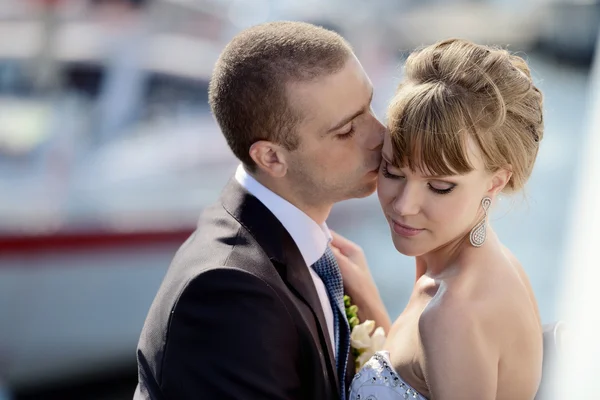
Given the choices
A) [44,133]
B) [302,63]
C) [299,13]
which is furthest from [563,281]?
[299,13]

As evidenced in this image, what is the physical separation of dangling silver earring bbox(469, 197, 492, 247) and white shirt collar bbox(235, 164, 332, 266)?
0.53 m

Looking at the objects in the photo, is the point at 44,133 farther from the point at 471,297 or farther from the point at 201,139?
the point at 471,297

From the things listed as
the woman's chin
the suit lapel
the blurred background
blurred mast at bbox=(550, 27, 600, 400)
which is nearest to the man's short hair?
the suit lapel

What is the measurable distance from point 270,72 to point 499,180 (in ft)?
2.55

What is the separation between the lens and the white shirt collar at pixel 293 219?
2.56 m

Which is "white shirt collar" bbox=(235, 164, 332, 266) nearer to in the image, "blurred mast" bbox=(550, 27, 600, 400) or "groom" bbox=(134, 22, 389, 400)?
"groom" bbox=(134, 22, 389, 400)

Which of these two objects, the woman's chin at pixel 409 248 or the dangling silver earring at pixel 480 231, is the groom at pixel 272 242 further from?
the dangling silver earring at pixel 480 231

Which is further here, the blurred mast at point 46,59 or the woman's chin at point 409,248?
the blurred mast at point 46,59

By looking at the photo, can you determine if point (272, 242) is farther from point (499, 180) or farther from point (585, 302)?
point (585, 302)

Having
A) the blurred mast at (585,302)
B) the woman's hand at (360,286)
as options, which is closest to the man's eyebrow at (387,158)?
the woman's hand at (360,286)

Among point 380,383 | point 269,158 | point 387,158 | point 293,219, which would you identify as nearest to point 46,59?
point 269,158

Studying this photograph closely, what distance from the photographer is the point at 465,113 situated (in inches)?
85.4

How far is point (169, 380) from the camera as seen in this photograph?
85.6 inches

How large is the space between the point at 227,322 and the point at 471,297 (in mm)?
670
